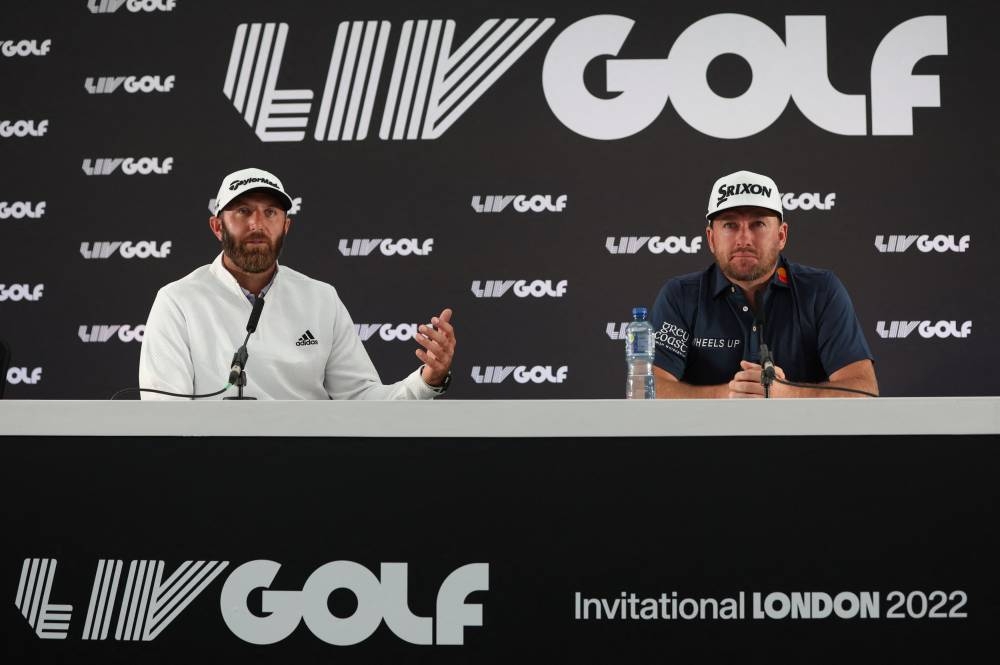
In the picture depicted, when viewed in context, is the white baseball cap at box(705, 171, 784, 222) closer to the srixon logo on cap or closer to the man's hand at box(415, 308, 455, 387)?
the srixon logo on cap

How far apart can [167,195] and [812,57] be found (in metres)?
2.72

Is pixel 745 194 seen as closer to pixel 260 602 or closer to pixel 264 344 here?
pixel 264 344

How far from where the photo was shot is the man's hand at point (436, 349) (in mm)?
2287

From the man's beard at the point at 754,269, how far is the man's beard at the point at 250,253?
4.28ft

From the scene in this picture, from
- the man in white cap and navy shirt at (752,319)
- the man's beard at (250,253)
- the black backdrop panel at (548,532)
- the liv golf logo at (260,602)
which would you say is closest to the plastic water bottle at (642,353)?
the man in white cap and navy shirt at (752,319)

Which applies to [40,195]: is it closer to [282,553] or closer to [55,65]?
[55,65]

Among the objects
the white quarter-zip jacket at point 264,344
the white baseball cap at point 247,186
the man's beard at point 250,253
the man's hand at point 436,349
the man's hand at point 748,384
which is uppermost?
the white baseball cap at point 247,186

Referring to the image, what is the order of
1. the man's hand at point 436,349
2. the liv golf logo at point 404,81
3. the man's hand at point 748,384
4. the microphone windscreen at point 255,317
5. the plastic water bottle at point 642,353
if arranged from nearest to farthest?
the microphone windscreen at point 255,317, the man's hand at point 748,384, the man's hand at point 436,349, the plastic water bottle at point 642,353, the liv golf logo at point 404,81

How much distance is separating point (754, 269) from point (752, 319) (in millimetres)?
144

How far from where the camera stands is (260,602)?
4.81ft

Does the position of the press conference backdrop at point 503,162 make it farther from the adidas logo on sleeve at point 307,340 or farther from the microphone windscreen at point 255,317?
the microphone windscreen at point 255,317

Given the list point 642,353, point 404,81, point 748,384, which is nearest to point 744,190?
point 642,353

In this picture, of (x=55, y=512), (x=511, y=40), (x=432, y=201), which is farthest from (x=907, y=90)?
(x=55, y=512)

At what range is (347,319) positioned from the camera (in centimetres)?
287
